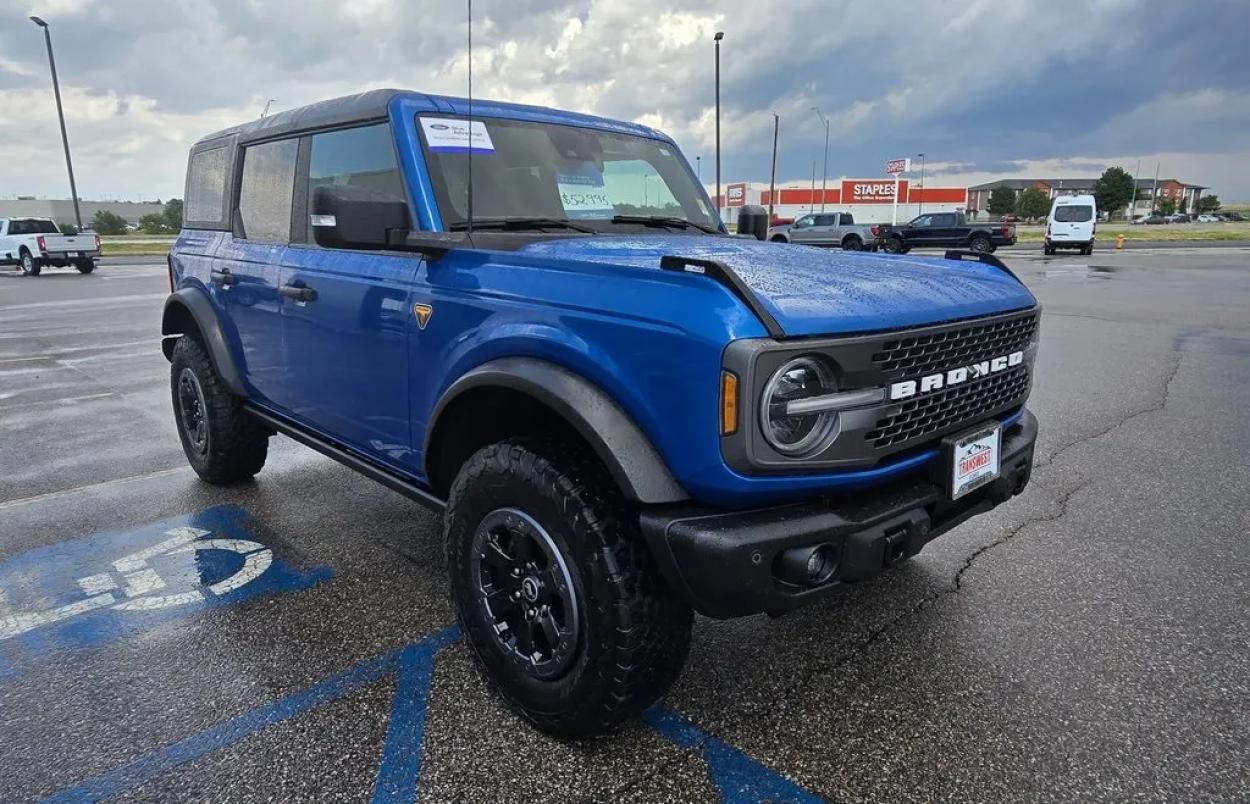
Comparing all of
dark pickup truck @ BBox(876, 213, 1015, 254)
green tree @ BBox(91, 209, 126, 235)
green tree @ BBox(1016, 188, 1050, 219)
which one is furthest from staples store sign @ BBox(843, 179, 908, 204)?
green tree @ BBox(91, 209, 126, 235)

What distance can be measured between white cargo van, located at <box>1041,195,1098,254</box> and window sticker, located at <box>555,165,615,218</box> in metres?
31.0

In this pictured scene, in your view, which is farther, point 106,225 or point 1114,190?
point 1114,190

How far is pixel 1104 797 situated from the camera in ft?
6.95

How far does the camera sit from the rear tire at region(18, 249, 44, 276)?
2408 centimetres

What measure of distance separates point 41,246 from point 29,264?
1.35 metres

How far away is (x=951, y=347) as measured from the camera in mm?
2363

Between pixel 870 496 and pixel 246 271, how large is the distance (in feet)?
10.3

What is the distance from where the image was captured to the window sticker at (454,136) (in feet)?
9.77

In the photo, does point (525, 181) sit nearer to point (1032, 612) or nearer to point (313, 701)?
point (313, 701)

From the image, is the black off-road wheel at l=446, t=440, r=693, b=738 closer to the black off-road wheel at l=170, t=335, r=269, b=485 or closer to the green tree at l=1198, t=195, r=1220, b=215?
the black off-road wheel at l=170, t=335, r=269, b=485

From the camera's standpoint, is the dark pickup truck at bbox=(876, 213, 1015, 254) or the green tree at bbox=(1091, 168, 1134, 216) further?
the green tree at bbox=(1091, 168, 1134, 216)

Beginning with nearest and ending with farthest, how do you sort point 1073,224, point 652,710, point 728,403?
point 728,403 → point 652,710 → point 1073,224

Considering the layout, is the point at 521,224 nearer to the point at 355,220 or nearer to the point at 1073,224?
the point at 355,220

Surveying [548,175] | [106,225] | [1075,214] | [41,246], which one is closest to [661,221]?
[548,175]
